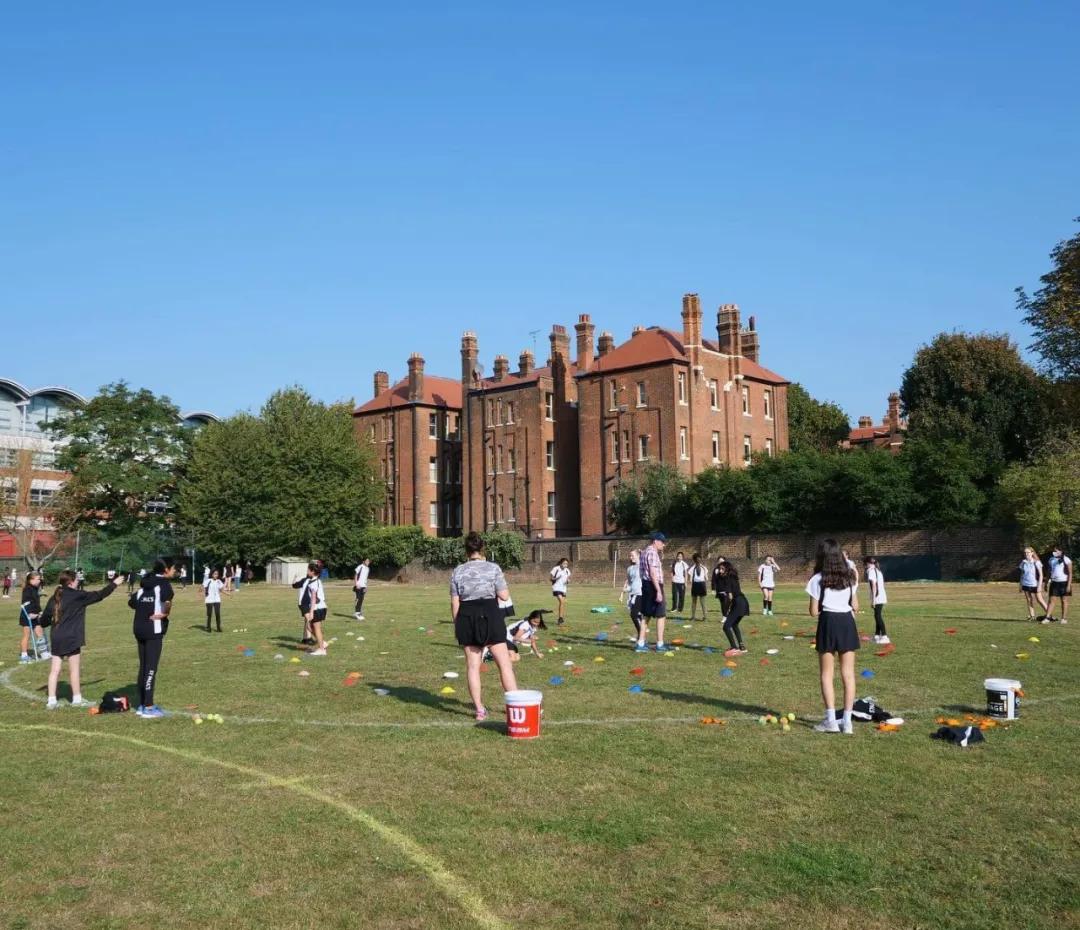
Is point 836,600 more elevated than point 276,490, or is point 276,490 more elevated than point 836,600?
point 276,490

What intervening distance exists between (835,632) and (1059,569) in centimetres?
1810

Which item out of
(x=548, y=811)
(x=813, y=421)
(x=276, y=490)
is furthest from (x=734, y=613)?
(x=813, y=421)

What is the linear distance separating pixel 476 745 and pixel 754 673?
22.6 feet

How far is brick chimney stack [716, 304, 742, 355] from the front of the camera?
74062 mm

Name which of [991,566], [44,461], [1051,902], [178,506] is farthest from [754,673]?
[44,461]

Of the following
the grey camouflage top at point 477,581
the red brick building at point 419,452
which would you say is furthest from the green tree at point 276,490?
the grey camouflage top at point 477,581

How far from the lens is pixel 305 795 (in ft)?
29.1

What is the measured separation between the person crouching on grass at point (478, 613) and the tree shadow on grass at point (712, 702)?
285cm

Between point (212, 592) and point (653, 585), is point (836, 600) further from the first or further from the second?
point (212, 592)

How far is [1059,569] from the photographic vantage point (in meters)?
26.1

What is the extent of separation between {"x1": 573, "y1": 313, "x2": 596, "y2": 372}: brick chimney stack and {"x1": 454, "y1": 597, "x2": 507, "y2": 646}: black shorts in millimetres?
64274

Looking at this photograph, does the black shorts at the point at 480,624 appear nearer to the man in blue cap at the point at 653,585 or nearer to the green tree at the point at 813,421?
the man in blue cap at the point at 653,585

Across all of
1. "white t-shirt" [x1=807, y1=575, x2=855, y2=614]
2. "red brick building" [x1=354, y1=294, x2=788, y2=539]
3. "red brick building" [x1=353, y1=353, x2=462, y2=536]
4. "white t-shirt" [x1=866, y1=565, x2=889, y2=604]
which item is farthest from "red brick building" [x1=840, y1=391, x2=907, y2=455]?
"white t-shirt" [x1=807, y1=575, x2=855, y2=614]

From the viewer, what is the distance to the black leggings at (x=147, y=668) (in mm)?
13328
